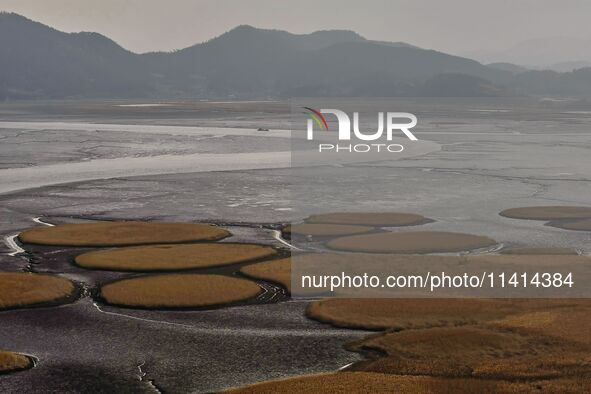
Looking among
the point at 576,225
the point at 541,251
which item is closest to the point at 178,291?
the point at 541,251

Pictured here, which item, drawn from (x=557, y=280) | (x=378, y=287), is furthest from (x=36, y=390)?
(x=557, y=280)

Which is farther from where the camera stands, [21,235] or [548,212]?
[548,212]

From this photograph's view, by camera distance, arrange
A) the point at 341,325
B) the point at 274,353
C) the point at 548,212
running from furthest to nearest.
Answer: the point at 548,212 < the point at 341,325 < the point at 274,353

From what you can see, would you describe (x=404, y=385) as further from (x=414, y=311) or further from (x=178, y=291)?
(x=178, y=291)

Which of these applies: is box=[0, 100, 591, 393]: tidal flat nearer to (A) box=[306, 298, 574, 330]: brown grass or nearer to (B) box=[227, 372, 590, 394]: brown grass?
(A) box=[306, 298, 574, 330]: brown grass

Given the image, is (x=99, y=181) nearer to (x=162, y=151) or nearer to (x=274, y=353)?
(x=162, y=151)

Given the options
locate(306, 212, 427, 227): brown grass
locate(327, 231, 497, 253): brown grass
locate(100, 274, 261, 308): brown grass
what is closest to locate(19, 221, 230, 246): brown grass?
locate(306, 212, 427, 227): brown grass
